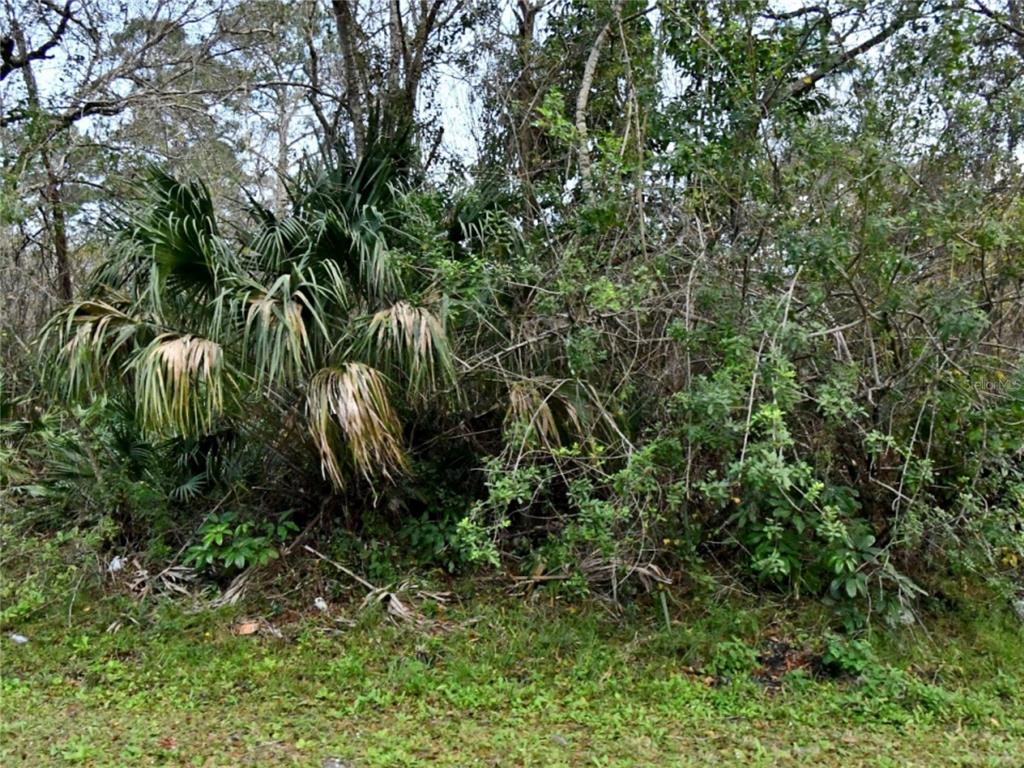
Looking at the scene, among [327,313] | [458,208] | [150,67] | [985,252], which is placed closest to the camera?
[985,252]

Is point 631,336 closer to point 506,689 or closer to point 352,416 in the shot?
point 352,416

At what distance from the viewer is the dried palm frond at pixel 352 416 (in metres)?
3.84

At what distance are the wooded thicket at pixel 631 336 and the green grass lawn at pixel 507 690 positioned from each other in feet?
1.29

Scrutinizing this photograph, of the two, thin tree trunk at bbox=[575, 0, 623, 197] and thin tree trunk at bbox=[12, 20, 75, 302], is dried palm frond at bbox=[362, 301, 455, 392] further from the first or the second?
thin tree trunk at bbox=[12, 20, 75, 302]

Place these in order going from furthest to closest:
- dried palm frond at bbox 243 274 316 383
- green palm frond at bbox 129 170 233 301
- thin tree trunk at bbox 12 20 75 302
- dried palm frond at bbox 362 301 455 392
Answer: thin tree trunk at bbox 12 20 75 302
green palm frond at bbox 129 170 233 301
dried palm frond at bbox 362 301 455 392
dried palm frond at bbox 243 274 316 383

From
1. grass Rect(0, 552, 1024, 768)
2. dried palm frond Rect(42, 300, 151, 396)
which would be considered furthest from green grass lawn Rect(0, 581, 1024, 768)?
dried palm frond Rect(42, 300, 151, 396)

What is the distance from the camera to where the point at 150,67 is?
279 inches

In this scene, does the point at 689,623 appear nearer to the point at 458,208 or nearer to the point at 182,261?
the point at 458,208

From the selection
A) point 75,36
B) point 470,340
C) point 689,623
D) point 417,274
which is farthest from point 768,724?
point 75,36

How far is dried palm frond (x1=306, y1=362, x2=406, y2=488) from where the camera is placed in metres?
3.84

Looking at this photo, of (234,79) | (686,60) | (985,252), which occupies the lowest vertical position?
(985,252)

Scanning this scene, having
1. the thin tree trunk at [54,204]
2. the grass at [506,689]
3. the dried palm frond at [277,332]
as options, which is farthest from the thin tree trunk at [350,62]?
the grass at [506,689]

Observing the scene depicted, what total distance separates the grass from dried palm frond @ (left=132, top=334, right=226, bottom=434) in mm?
1337

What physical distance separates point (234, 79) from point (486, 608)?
626 centimetres
